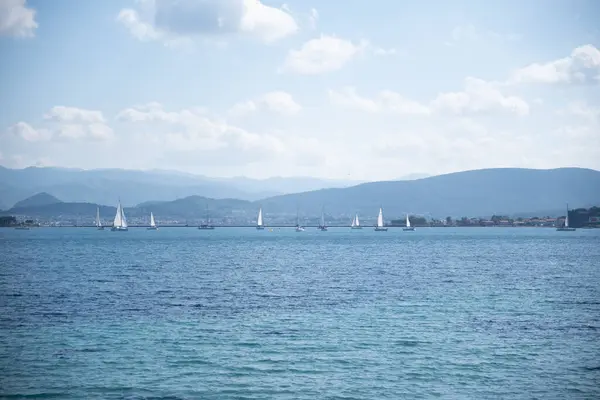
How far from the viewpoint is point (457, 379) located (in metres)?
32.5

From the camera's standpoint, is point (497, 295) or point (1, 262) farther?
point (1, 262)

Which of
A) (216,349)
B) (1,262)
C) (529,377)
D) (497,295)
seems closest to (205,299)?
(216,349)

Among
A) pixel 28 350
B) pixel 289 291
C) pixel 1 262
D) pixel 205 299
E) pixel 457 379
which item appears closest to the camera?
pixel 457 379

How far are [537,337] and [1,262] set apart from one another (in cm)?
9856

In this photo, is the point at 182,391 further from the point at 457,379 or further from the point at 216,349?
the point at 457,379

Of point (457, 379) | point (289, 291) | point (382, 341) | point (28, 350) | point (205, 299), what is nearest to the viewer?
point (457, 379)

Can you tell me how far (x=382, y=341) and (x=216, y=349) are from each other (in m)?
10.7

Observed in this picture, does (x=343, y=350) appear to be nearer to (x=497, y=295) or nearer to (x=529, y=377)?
(x=529, y=377)

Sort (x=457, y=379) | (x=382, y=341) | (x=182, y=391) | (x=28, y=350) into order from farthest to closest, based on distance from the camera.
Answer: (x=382, y=341) < (x=28, y=350) < (x=457, y=379) < (x=182, y=391)

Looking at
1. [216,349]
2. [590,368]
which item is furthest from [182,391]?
[590,368]

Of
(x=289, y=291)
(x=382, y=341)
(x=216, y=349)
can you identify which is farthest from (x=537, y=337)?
(x=289, y=291)

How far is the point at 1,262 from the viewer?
369 feet

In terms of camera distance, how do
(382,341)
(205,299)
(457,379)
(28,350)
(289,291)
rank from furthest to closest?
1. (289,291)
2. (205,299)
3. (382,341)
4. (28,350)
5. (457,379)

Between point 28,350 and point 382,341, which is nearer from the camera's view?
point 28,350
